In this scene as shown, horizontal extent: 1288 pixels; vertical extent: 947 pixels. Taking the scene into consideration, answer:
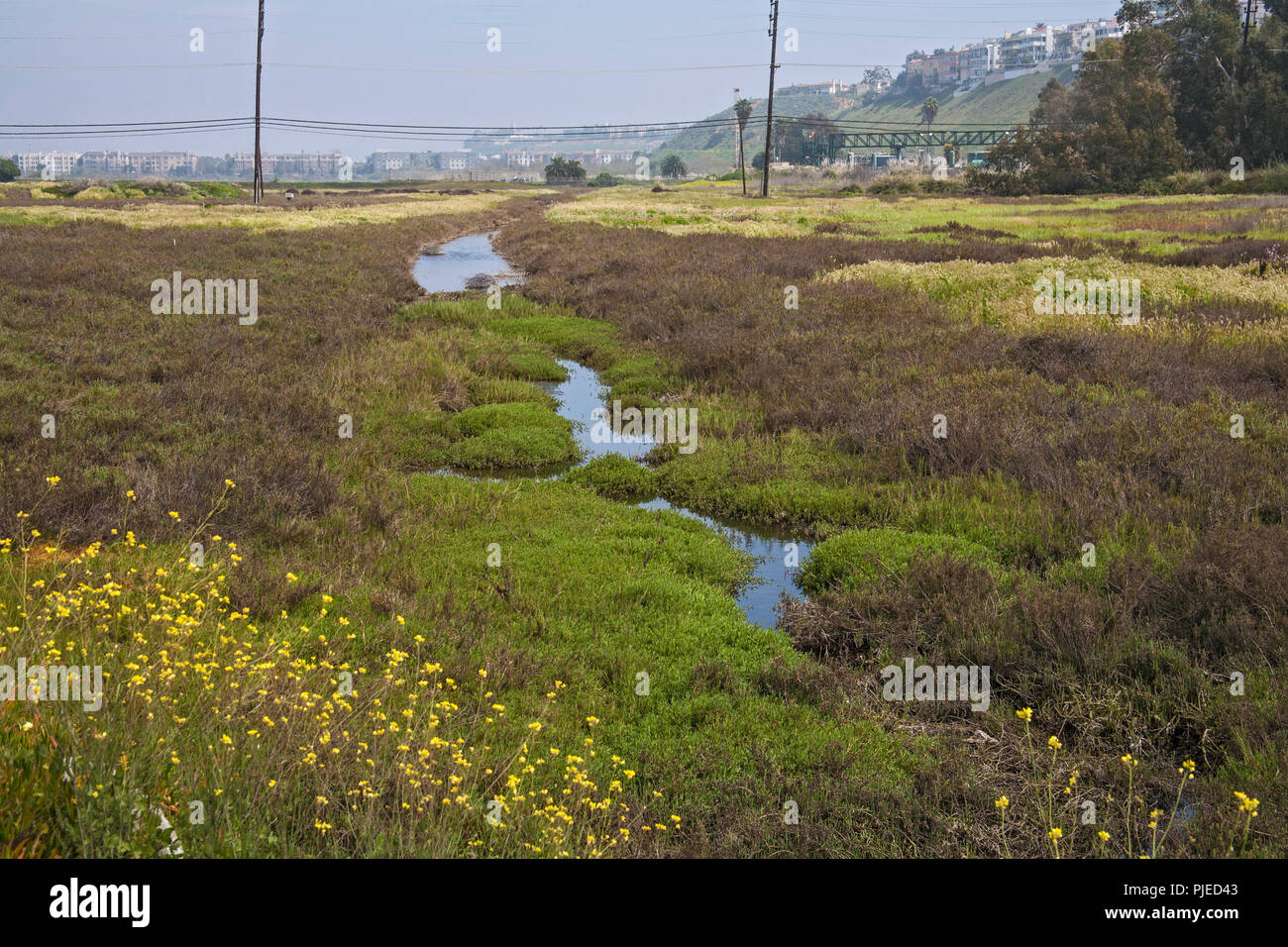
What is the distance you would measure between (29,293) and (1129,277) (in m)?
24.7

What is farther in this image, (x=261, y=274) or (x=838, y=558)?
(x=261, y=274)

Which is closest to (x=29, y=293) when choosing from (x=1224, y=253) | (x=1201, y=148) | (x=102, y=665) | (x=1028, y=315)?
(x=102, y=665)

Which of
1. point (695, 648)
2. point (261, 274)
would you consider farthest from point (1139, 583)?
point (261, 274)

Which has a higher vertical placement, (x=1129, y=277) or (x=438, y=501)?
(x=1129, y=277)

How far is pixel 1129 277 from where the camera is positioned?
21.5m

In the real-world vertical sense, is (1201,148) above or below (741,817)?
above

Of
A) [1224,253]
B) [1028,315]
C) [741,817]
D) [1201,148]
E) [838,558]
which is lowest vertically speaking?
[741,817]

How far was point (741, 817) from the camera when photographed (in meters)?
5.09

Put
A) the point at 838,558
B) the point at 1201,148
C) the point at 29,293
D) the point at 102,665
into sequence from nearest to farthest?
the point at 102,665, the point at 838,558, the point at 29,293, the point at 1201,148

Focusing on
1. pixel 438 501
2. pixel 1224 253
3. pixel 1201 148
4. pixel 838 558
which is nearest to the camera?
Result: pixel 838 558
